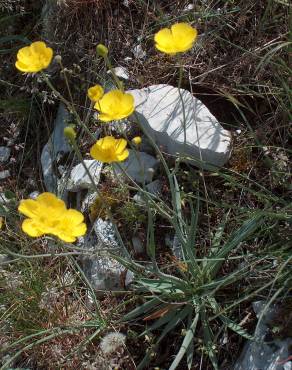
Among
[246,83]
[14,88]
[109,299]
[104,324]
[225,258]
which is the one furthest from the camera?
[14,88]

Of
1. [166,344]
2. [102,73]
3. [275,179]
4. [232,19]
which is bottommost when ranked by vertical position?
[166,344]

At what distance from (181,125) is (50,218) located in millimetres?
967

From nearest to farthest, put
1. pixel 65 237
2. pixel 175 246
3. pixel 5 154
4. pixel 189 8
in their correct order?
pixel 65 237 → pixel 175 246 → pixel 189 8 → pixel 5 154

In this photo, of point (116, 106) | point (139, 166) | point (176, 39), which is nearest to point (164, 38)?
point (176, 39)

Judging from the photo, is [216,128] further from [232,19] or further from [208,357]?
[208,357]

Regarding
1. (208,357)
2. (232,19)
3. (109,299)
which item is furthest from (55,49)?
(208,357)

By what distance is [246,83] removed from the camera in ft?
8.61

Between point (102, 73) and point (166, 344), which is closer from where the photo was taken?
point (166, 344)

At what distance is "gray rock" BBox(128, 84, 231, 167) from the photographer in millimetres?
2434

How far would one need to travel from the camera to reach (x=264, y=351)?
2027 mm

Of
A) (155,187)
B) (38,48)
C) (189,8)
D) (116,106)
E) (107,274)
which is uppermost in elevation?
(189,8)

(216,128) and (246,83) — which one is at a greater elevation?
(246,83)

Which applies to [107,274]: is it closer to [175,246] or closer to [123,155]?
[175,246]

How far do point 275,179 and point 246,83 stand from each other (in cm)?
55
